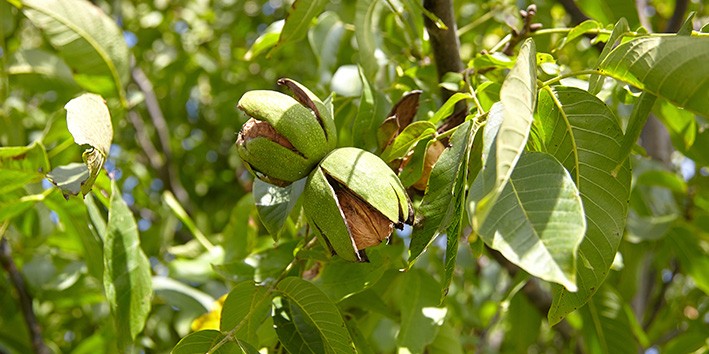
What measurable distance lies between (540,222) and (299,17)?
0.64 metres

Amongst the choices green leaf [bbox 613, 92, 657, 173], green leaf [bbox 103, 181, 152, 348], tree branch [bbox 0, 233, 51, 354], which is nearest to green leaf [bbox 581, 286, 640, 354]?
green leaf [bbox 613, 92, 657, 173]

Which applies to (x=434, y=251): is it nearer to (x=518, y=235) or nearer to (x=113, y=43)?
(x=113, y=43)

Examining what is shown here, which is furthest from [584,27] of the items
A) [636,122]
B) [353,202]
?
[353,202]

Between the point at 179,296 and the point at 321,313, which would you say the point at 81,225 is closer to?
the point at 179,296

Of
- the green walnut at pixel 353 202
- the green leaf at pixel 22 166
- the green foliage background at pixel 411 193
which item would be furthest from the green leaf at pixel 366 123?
the green leaf at pixel 22 166

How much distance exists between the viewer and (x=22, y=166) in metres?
1.31

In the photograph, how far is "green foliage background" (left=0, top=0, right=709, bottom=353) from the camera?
0.87 metres

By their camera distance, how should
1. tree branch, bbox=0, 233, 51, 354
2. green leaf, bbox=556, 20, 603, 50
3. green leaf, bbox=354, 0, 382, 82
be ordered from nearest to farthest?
green leaf, bbox=556, 20, 603, 50
green leaf, bbox=354, 0, 382, 82
tree branch, bbox=0, 233, 51, 354

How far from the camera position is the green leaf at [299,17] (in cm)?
119

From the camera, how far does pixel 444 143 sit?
113 cm

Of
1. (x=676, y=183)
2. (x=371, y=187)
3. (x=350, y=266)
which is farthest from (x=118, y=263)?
(x=676, y=183)

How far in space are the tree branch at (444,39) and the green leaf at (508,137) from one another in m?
0.44

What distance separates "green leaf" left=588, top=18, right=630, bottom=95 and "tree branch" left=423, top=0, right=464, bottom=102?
36 cm

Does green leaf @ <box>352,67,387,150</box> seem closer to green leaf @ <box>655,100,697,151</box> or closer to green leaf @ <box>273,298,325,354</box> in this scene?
green leaf @ <box>273,298,325,354</box>
